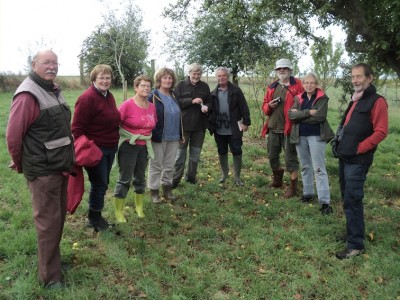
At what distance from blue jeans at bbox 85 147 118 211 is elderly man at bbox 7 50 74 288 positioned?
101 centimetres

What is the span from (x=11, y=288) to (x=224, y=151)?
4224 millimetres

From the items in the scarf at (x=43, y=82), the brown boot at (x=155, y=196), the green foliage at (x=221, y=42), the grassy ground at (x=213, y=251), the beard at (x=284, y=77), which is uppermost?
the green foliage at (x=221, y=42)

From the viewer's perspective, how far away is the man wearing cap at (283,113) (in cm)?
596

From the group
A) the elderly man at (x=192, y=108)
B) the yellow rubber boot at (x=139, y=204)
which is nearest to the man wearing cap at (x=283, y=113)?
the elderly man at (x=192, y=108)

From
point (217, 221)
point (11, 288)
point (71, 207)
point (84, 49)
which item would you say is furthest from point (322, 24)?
point (84, 49)

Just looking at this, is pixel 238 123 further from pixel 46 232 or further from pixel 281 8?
pixel 46 232

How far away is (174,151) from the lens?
591cm

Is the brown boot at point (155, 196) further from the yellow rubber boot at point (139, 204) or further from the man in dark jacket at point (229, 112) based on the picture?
the man in dark jacket at point (229, 112)

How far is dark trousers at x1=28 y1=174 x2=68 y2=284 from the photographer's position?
133 inches

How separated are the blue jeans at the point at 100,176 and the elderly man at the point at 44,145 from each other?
101 centimetres

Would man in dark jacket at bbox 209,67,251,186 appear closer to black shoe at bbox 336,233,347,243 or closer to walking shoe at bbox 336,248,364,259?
black shoe at bbox 336,233,347,243

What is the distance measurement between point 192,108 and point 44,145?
11.1 ft

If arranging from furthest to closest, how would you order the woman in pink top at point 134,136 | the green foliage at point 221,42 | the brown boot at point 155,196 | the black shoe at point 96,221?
the green foliage at point 221,42, the brown boot at point 155,196, the woman in pink top at point 134,136, the black shoe at point 96,221

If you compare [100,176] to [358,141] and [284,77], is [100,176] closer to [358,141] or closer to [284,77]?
[358,141]
